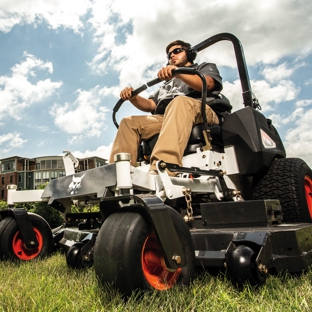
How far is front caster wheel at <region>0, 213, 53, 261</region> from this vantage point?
254 cm

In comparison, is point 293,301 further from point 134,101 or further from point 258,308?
point 134,101

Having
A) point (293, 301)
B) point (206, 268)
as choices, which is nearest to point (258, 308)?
point (293, 301)

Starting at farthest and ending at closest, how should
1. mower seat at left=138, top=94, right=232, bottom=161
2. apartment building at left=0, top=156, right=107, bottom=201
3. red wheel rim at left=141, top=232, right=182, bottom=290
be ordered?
1. apartment building at left=0, top=156, right=107, bottom=201
2. mower seat at left=138, top=94, right=232, bottom=161
3. red wheel rim at left=141, top=232, right=182, bottom=290

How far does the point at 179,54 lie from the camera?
11.0 feet

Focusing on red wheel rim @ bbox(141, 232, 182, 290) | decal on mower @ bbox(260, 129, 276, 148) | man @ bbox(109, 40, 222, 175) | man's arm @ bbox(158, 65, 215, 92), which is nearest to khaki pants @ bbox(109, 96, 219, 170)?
man @ bbox(109, 40, 222, 175)

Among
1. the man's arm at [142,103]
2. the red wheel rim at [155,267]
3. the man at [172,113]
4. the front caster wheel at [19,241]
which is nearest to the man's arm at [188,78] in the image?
the man at [172,113]

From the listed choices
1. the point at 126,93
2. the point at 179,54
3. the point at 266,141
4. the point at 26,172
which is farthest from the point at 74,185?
the point at 26,172

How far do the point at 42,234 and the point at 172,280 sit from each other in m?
1.74

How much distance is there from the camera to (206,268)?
1.74 m

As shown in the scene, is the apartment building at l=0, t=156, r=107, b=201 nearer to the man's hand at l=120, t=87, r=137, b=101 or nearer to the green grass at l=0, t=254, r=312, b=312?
the man's hand at l=120, t=87, r=137, b=101

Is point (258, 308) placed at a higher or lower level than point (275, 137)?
lower

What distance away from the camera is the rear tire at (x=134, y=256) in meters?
1.27

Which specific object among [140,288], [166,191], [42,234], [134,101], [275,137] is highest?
[134,101]

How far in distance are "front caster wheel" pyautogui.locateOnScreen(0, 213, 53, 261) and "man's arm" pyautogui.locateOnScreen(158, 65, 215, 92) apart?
1.55 m
